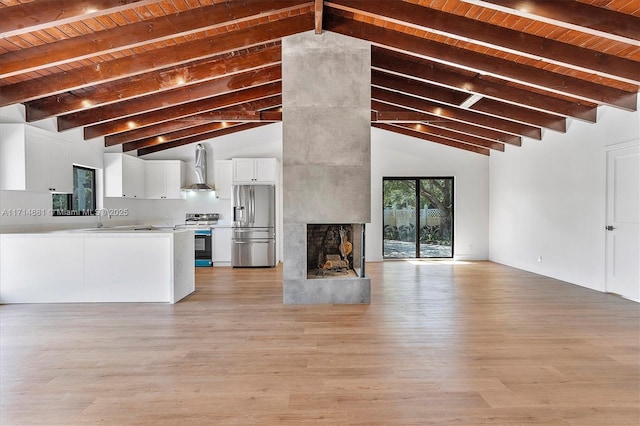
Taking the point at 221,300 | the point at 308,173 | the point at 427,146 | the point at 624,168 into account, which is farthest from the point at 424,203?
the point at 221,300

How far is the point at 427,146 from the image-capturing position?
27.3ft

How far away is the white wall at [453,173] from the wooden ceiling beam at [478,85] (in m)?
3.17

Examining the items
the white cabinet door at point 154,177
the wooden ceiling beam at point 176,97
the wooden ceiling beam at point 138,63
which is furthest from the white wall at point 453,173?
the white cabinet door at point 154,177

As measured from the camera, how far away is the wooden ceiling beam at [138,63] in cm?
422

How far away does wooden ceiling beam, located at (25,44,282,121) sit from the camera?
4828 millimetres

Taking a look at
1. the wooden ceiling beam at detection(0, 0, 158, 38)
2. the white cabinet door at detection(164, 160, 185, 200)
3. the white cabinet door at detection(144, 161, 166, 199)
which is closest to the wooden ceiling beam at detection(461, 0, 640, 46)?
the wooden ceiling beam at detection(0, 0, 158, 38)

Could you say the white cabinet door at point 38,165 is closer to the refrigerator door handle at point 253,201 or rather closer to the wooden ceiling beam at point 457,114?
the refrigerator door handle at point 253,201

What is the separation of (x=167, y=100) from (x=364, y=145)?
320 centimetres

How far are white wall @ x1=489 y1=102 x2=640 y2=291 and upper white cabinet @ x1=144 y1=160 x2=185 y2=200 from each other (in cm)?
713

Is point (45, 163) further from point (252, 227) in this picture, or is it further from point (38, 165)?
point (252, 227)

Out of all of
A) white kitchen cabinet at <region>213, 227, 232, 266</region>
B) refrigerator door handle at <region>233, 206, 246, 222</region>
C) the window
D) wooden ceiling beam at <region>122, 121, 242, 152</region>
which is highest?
wooden ceiling beam at <region>122, 121, 242, 152</region>

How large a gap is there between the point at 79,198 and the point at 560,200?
8221 millimetres

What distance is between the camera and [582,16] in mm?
3178

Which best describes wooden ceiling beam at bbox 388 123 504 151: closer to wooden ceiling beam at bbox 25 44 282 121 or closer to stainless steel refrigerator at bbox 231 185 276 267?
stainless steel refrigerator at bbox 231 185 276 267
